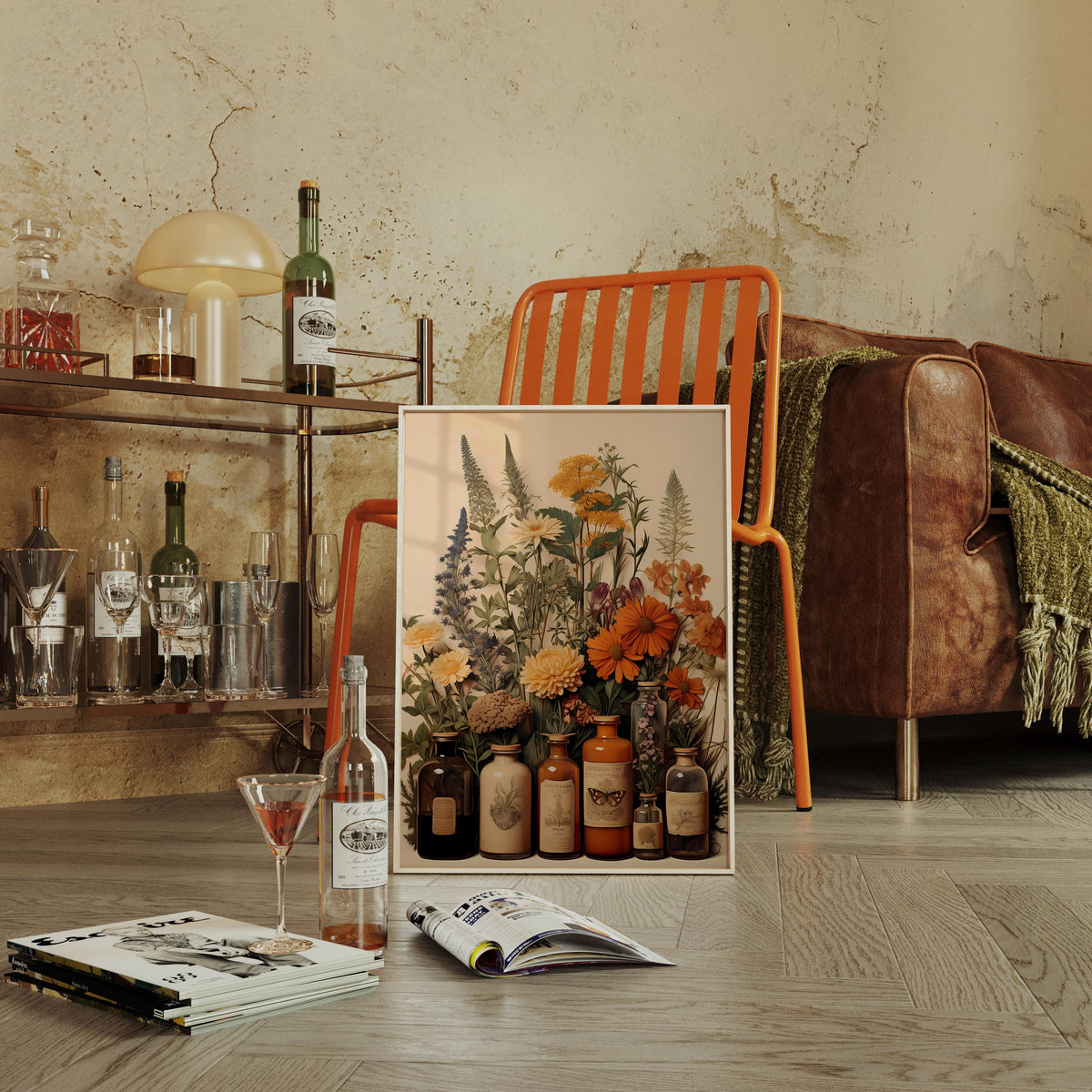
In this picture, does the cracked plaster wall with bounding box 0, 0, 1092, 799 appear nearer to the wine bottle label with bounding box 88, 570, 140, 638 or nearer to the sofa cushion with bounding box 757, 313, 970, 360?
the wine bottle label with bounding box 88, 570, 140, 638

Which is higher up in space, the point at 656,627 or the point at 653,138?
the point at 653,138

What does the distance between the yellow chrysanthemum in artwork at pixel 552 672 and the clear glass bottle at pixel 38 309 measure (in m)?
0.93

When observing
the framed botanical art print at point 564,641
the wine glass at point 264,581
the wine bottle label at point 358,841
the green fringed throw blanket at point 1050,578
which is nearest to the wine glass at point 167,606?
the wine glass at point 264,581

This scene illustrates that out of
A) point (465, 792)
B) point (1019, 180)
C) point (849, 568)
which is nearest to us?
point (465, 792)

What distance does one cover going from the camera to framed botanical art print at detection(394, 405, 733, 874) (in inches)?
59.0

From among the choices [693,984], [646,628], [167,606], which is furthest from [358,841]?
[167,606]

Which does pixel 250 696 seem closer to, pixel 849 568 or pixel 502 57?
pixel 849 568

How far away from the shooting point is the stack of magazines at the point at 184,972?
0.94m

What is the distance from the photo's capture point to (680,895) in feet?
4.57

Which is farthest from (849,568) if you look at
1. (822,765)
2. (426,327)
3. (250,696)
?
(250,696)

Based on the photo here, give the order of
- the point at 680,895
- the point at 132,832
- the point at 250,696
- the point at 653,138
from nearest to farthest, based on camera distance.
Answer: the point at 680,895 < the point at 132,832 < the point at 250,696 < the point at 653,138

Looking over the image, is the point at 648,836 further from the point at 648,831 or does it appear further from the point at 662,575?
the point at 662,575

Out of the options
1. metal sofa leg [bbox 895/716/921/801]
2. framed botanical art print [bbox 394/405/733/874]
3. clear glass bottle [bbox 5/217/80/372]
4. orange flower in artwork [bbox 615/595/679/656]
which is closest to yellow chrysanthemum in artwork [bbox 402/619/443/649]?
framed botanical art print [bbox 394/405/733/874]

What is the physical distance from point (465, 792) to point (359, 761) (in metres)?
0.43
